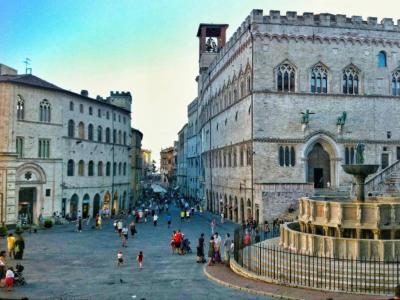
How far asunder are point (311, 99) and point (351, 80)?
450cm

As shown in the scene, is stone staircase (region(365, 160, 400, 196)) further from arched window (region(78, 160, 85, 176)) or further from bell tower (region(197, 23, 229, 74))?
bell tower (region(197, 23, 229, 74))

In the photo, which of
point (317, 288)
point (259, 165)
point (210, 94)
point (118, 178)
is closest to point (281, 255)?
point (317, 288)

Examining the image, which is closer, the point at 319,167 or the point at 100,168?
the point at 319,167

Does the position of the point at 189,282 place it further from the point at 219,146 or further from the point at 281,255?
the point at 219,146

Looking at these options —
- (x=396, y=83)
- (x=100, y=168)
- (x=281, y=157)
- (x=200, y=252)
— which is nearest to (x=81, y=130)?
(x=100, y=168)

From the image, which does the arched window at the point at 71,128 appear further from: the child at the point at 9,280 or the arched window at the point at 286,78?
the child at the point at 9,280

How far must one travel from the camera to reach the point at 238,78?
1804 inches

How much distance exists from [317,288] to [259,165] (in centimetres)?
2443

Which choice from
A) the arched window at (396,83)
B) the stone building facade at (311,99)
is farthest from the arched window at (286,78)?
the arched window at (396,83)

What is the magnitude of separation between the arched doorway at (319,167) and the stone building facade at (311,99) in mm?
90

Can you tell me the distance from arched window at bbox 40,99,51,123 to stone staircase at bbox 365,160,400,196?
94.6 ft

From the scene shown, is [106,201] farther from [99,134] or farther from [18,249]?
[18,249]

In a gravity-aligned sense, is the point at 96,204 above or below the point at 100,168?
below

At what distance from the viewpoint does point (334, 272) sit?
53.7ft
